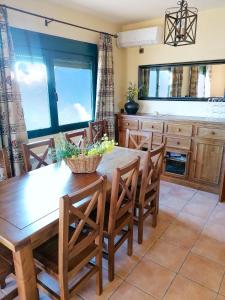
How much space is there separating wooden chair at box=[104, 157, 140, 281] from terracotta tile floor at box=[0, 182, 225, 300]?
16 cm

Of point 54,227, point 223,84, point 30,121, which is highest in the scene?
point 223,84

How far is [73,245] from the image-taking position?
131 cm

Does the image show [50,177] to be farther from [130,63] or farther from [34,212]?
[130,63]

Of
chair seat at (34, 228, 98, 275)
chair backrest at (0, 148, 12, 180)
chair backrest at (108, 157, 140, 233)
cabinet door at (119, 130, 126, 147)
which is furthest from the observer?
cabinet door at (119, 130, 126, 147)

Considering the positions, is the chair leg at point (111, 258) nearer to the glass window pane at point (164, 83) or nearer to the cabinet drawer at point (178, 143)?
the cabinet drawer at point (178, 143)

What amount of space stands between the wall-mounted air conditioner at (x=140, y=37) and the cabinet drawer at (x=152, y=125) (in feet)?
4.20

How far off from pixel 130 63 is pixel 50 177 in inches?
116

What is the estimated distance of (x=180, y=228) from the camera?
2.42 meters

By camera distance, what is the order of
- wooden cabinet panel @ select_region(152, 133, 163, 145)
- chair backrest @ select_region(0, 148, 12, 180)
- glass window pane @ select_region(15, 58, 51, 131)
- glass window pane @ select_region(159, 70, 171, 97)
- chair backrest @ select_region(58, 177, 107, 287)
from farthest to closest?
glass window pane @ select_region(159, 70, 171, 97), wooden cabinet panel @ select_region(152, 133, 163, 145), glass window pane @ select_region(15, 58, 51, 131), chair backrest @ select_region(0, 148, 12, 180), chair backrest @ select_region(58, 177, 107, 287)

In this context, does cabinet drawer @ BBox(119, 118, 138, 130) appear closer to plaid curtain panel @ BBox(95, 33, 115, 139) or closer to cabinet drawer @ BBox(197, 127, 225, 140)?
plaid curtain panel @ BBox(95, 33, 115, 139)

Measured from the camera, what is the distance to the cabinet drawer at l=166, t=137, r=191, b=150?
3.24m

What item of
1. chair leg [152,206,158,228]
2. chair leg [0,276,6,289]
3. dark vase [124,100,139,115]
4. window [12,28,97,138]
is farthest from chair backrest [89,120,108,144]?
chair leg [0,276,6,289]

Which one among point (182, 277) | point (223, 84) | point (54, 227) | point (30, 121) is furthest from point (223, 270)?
point (30, 121)

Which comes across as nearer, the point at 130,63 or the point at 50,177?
the point at 50,177
